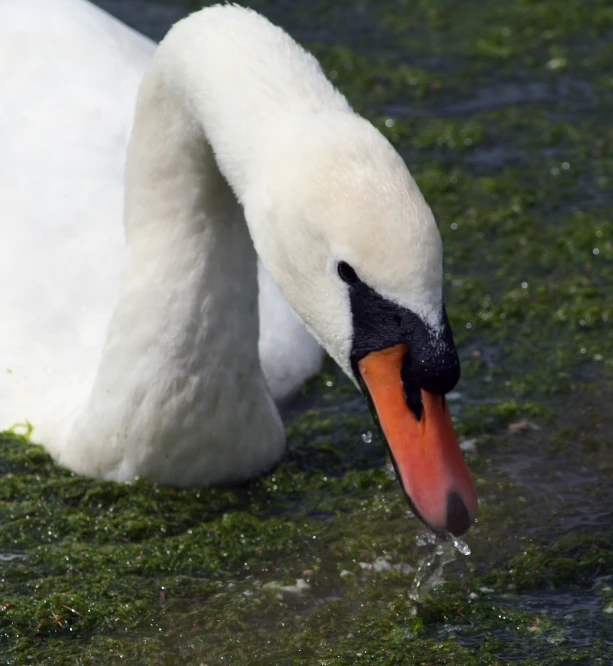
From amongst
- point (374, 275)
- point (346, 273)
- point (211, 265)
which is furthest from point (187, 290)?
point (374, 275)

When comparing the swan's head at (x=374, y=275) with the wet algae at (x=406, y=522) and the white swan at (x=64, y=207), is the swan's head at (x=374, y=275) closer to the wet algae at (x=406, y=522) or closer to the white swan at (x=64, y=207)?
the wet algae at (x=406, y=522)

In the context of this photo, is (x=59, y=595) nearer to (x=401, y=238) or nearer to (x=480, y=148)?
(x=401, y=238)

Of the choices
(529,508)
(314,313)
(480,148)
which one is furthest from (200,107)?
(480,148)

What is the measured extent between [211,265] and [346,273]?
91cm

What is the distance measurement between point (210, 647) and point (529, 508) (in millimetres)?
1225

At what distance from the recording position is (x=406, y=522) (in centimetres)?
444

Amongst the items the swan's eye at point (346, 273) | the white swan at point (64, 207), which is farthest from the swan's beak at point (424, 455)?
the white swan at point (64, 207)

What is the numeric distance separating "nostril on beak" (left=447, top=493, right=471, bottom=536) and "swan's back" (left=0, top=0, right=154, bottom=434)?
5.21 ft

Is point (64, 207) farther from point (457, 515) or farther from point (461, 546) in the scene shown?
point (457, 515)

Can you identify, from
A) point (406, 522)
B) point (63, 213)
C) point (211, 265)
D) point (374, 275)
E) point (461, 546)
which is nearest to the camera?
point (374, 275)

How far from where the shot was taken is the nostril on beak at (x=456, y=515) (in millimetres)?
3480

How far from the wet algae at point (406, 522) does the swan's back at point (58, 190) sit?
30 centimetres

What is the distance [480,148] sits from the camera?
6836 mm

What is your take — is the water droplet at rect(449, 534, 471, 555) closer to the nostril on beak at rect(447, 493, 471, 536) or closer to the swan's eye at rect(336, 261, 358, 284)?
the nostril on beak at rect(447, 493, 471, 536)
